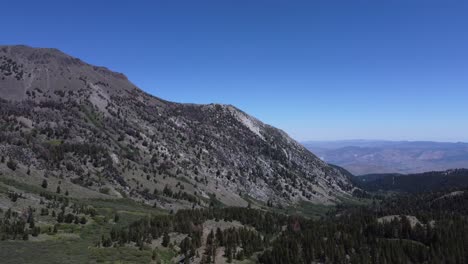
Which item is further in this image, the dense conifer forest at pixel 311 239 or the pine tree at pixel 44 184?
the pine tree at pixel 44 184

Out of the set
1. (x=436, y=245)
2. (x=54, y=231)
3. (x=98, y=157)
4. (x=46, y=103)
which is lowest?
(x=436, y=245)

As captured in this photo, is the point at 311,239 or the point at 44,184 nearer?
the point at 311,239

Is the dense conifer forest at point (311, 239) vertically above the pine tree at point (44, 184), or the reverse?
the pine tree at point (44, 184)

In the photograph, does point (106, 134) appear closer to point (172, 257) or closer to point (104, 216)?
point (104, 216)

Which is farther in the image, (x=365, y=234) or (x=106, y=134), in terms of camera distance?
(x=106, y=134)

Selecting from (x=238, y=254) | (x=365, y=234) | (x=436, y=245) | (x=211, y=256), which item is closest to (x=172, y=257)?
(x=211, y=256)

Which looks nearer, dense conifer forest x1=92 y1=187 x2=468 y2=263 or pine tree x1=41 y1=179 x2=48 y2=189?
dense conifer forest x1=92 y1=187 x2=468 y2=263

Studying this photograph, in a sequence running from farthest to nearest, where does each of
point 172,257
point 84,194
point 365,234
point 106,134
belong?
point 106,134
point 84,194
point 365,234
point 172,257

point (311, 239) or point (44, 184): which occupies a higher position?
point (44, 184)

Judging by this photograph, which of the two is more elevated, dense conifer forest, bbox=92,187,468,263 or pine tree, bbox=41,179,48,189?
pine tree, bbox=41,179,48,189

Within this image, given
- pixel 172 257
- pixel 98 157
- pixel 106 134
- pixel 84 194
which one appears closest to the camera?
pixel 172 257

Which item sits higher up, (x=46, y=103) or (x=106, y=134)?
(x=46, y=103)
